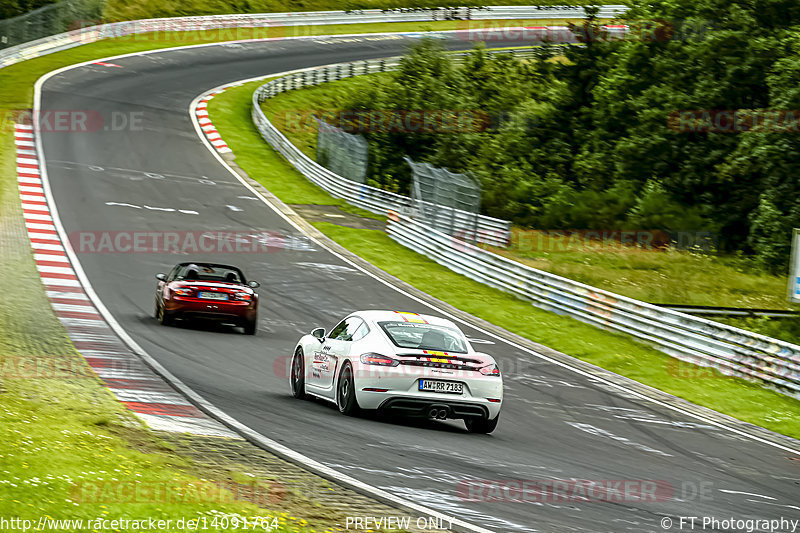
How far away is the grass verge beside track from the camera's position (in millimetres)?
16812

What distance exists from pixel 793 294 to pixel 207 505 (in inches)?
584

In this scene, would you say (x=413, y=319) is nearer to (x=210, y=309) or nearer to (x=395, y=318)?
(x=395, y=318)

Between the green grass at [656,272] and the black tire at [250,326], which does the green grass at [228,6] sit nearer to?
the green grass at [656,272]

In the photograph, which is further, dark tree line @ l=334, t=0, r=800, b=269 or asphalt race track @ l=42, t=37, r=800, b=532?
dark tree line @ l=334, t=0, r=800, b=269

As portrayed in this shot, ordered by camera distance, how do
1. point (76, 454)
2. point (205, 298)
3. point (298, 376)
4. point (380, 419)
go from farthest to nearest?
point (205, 298) < point (298, 376) < point (380, 419) < point (76, 454)

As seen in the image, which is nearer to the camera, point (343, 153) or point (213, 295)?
point (213, 295)

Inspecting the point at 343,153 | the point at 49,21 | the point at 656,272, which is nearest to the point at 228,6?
the point at 49,21

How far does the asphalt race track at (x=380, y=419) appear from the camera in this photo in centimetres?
873

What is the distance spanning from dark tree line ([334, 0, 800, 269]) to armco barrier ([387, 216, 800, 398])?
968cm

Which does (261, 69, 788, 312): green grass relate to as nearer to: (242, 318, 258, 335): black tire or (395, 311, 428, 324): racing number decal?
(242, 318, 258, 335): black tire

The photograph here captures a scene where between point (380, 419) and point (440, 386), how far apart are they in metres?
0.99

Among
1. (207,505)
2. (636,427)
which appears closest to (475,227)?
(636,427)

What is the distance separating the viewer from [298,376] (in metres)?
13.3

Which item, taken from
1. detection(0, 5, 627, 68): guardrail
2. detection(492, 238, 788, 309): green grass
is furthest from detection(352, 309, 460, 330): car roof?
detection(0, 5, 627, 68): guardrail
